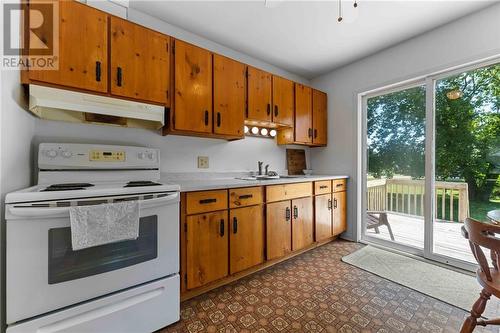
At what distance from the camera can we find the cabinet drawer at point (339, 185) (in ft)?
9.78

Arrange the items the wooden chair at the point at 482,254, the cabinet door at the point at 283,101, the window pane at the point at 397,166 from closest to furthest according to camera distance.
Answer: the wooden chair at the point at 482,254 → the window pane at the point at 397,166 → the cabinet door at the point at 283,101

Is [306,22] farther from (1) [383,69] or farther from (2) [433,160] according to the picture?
(2) [433,160]

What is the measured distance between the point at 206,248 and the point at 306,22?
239cm

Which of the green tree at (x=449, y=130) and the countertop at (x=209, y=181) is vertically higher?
the green tree at (x=449, y=130)

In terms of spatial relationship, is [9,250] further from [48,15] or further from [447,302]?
[447,302]

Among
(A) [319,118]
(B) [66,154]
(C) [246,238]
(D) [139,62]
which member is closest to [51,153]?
(B) [66,154]

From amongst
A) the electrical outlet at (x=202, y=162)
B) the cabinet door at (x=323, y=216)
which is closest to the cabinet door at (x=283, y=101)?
the electrical outlet at (x=202, y=162)

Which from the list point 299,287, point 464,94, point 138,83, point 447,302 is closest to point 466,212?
point 447,302

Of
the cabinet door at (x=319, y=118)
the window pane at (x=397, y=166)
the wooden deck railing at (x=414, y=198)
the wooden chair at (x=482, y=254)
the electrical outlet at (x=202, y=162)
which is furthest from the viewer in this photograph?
the cabinet door at (x=319, y=118)

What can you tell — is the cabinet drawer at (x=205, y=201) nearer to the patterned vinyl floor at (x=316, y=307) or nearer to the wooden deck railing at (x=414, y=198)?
the patterned vinyl floor at (x=316, y=307)

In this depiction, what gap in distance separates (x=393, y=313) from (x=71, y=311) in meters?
2.10

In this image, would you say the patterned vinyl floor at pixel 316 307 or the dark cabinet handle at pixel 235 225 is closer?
the patterned vinyl floor at pixel 316 307

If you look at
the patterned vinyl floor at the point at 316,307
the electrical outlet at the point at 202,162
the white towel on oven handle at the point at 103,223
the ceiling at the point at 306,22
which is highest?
the ceiling at the point at 306,22

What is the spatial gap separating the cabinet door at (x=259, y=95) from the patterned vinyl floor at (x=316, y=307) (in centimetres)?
175
